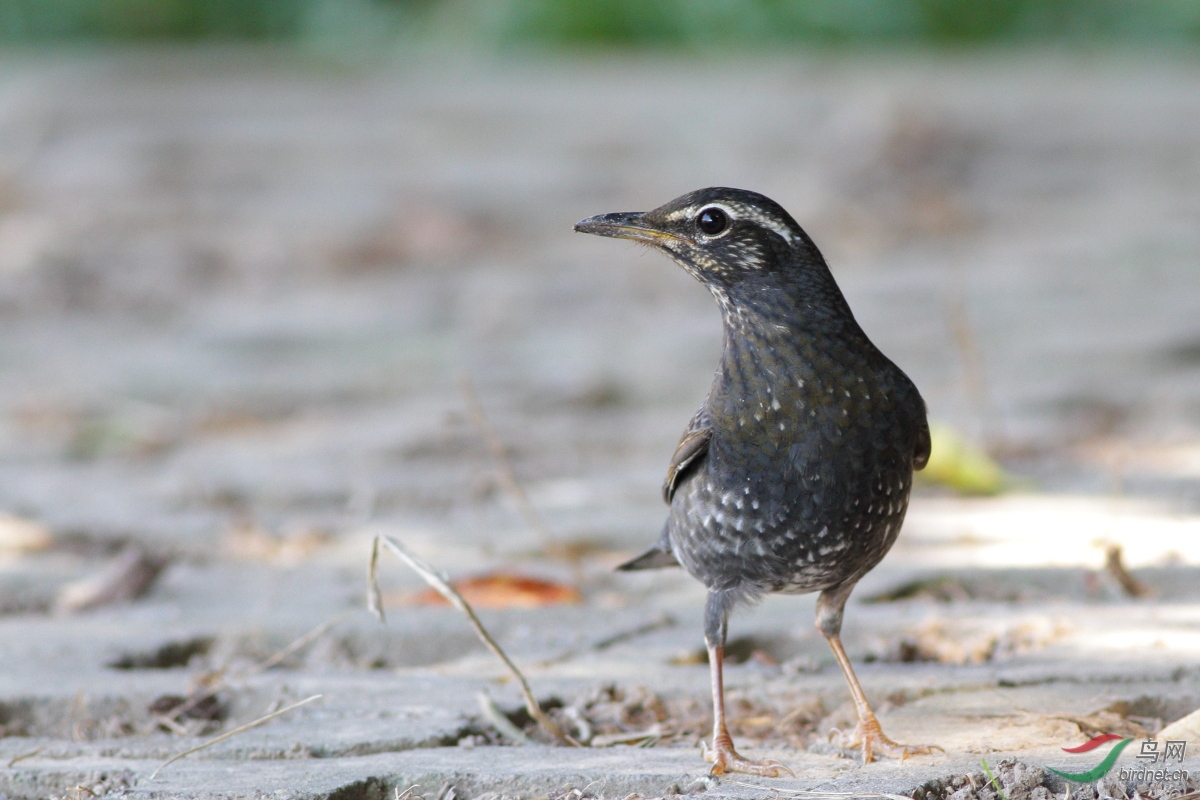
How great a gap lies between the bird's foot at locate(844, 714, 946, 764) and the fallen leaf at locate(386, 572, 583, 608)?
1.30 metres

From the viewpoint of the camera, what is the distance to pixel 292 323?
7.96 metres

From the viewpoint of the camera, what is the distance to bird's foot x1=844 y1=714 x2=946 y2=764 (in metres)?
2.63

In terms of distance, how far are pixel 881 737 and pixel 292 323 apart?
586 cm

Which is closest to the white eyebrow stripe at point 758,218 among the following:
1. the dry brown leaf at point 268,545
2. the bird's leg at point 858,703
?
the bird's leg at point 858,703

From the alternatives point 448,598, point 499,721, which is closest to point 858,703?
point 499,721

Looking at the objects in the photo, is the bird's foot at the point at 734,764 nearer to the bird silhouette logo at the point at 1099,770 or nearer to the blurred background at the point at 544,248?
the bird silhouette logo at the point at 1099,770

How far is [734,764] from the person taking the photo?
101 inches

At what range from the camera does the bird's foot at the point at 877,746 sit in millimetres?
2629

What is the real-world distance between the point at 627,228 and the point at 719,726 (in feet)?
3.73

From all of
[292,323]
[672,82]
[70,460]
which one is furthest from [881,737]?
[672,82]

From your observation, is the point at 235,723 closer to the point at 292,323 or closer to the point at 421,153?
the point at 292,323

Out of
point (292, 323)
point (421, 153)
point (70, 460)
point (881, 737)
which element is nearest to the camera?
point (881, 737)

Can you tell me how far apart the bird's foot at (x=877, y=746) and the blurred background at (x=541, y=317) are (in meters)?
0.13

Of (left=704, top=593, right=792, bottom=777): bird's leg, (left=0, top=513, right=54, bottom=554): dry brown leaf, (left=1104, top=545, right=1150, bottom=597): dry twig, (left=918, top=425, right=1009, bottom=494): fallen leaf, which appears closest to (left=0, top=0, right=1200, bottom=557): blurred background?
(left=918, top=425, right=1009, bottom=494): fallen leaf
